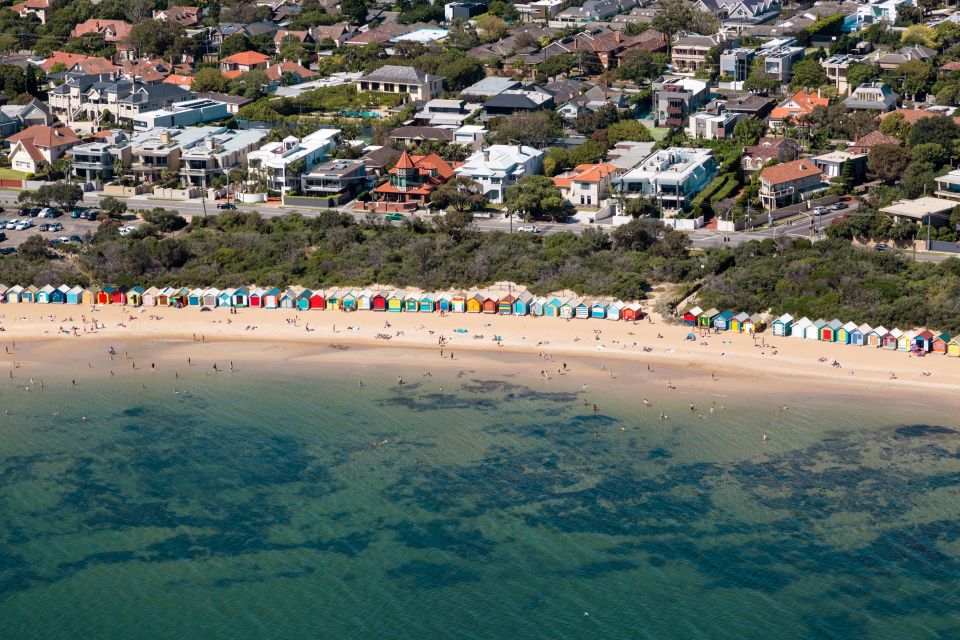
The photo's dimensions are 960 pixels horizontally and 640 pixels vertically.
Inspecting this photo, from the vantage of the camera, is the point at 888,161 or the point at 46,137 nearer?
the point at 888,161

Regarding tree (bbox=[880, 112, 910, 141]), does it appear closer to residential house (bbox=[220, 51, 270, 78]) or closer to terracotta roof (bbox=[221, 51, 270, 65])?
residential house (bbox=[220, 51, 270, 78])

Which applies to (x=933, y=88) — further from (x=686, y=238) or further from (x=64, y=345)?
(x=64, y=345)

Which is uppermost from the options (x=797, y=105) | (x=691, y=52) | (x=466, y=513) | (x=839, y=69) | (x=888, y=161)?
(x=691, y=52)

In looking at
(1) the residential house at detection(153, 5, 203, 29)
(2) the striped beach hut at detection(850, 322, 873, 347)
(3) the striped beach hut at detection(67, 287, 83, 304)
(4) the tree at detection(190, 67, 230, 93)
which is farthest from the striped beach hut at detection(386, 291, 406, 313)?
(1) the residential house at detection(153, 5, 203, 29)

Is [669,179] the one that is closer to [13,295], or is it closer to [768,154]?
[768,154]

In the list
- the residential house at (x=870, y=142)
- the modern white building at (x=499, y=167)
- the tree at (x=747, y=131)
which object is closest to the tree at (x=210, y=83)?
the modern white building at (x=499, y=167)

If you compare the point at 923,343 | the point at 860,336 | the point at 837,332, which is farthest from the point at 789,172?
the point at 923,343
